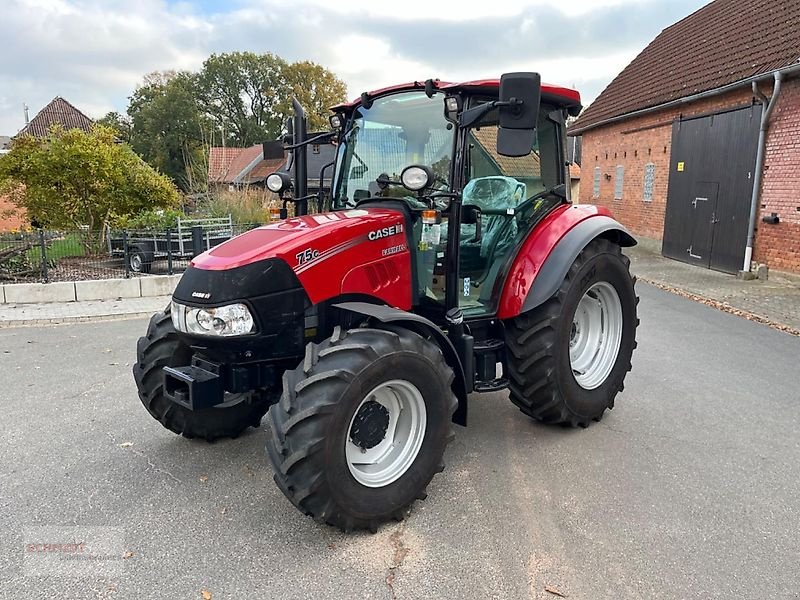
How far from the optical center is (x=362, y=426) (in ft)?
9.76

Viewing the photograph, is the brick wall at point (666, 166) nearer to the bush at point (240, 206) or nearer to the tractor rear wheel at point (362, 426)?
the bush at point (240, 206)

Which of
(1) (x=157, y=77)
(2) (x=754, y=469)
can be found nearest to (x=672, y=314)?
(2) (x=754, y=469)

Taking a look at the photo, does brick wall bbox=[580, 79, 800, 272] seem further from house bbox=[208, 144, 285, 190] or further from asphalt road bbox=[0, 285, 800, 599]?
house bbox=[208, 144, 285, 190]

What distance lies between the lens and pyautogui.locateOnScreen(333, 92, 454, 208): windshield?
141 inches

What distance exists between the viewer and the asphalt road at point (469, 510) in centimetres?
260

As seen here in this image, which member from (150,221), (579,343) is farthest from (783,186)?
(150,221)

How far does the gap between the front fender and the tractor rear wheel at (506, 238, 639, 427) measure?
12 cm

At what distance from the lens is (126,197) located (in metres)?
12.1

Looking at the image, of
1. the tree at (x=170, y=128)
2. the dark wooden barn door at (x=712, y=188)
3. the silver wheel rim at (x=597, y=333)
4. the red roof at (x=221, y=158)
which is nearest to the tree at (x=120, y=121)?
the tree at (x=170, y=128)

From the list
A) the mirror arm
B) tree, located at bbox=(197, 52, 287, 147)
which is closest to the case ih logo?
the mirror arm

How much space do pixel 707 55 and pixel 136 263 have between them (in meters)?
13.1

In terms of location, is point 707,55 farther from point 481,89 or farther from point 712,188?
point 481,89

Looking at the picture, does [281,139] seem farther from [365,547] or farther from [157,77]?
[157,77]

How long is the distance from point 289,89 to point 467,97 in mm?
55107
